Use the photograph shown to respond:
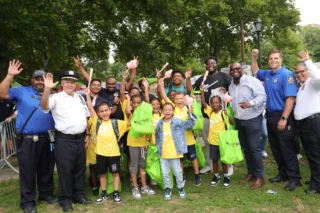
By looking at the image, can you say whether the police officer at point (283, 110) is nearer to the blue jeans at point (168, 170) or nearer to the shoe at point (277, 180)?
the shoe at point (277, 180)

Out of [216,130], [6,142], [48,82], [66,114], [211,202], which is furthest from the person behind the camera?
[6,142]

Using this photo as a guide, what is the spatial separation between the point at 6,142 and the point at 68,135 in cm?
340

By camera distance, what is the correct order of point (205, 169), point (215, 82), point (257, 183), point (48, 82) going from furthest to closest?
point (205, 169)
point (215, 82)
point (257, 183)
point (48, 82)

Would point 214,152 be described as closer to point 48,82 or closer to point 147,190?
point 147,190

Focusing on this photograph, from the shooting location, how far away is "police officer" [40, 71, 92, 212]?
408cm

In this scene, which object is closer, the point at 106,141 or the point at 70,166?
the point at 70,166

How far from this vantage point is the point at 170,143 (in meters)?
4.50

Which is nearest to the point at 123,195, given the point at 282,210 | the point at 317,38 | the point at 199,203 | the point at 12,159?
the point at 199,203

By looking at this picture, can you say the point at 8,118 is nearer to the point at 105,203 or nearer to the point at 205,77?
the point at 105,203

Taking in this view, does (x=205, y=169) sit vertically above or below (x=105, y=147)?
below

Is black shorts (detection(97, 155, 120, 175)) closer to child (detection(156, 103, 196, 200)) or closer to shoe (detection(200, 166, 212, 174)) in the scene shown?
child (detection(156, 103, 196, 200))

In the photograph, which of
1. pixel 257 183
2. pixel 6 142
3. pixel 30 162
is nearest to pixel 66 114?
pixel 30 162

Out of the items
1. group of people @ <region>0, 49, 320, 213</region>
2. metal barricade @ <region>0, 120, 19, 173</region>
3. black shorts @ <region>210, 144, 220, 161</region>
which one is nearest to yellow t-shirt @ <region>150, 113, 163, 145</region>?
group of people @ <region>0, 49, 320, 213</region>

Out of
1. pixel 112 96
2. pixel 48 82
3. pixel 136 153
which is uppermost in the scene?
pixel 48 82
